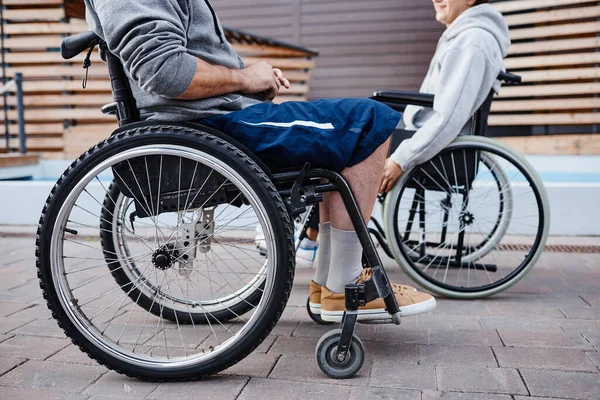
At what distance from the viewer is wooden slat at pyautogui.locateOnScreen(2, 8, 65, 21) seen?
7188mm

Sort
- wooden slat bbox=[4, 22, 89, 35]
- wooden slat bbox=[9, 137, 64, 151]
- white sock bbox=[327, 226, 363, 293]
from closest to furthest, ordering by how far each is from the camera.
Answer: white sock bbox=[327, 226, 363, 293] → wooden slat bbox=[4, 22, 89, 35] → wooden slat bbox=[9, 137, 64, 151]

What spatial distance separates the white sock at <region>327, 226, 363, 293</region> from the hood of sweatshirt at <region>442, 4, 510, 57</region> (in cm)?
123

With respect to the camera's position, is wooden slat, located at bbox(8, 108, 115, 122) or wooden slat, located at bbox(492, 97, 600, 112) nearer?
wooden slat, located at bbox(492, 97, 600, 112)

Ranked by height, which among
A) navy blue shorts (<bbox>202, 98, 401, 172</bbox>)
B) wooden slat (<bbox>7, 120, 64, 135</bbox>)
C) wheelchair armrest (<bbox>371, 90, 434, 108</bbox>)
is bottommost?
wooden slat (<bbox>7, 120, 64, 135</bbox>)

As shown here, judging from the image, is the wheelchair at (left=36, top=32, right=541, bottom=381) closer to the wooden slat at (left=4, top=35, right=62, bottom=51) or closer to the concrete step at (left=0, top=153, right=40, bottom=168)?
the concrete step at (left=0, top=153, right=40, bottom=168)

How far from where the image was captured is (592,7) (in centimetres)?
668

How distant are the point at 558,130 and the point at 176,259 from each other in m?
6.68

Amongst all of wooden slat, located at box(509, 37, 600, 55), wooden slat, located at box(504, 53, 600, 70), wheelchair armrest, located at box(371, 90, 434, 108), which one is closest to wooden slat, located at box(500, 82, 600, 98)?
wooden slat, located at box(504, 53, 600, 70)

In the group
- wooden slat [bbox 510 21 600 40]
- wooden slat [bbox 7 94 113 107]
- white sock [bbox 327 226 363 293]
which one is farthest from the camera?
wooden slat [bbox 7 94 113 107]

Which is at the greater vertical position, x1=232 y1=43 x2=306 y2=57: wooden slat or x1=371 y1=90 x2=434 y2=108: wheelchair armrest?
x1=232 y1=43 x2=306 y2=57: wooden slat

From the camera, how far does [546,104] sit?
6.90 metres

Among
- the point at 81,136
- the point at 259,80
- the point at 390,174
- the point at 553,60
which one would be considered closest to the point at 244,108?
the point at 259,80

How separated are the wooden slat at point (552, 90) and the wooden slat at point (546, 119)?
25cm

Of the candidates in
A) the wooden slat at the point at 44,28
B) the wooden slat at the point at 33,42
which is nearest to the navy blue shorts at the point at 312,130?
the wooden slat at the point at 44,28
